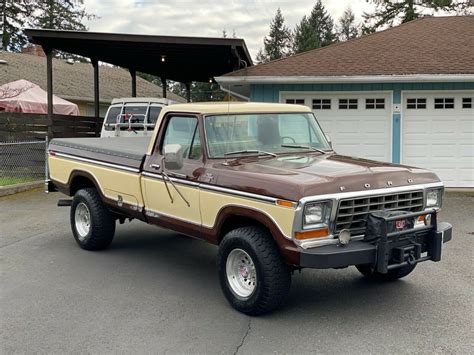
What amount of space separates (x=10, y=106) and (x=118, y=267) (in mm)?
14722

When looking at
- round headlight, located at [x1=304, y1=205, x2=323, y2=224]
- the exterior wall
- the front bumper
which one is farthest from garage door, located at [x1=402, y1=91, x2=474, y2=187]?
round headlight, located at [x1=304, y1=205, x2=323, y2=224]

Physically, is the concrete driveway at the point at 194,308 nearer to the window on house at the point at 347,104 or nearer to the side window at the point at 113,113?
the window on house at the point at 347,104

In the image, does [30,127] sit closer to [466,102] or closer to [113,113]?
[113,113]

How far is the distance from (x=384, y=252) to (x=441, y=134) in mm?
9620

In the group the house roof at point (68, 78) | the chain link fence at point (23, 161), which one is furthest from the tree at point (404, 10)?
the chain link fence at point (23, 161)

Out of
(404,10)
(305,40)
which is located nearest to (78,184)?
(404,10)

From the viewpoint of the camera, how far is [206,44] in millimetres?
13320

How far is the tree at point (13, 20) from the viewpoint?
131 ft

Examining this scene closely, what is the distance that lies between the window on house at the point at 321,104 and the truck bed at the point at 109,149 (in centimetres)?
682

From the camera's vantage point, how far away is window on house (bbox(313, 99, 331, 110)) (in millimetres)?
13367

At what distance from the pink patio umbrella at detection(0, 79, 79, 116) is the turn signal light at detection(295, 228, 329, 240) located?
1618 centimetres

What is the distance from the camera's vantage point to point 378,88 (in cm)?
1307

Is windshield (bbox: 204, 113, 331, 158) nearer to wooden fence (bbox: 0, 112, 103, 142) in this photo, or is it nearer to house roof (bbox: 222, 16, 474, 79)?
house roof (bbox: 222, 16, 474, 79)

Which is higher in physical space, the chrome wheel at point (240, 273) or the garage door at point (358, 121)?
the garage door at point (358, 121)
